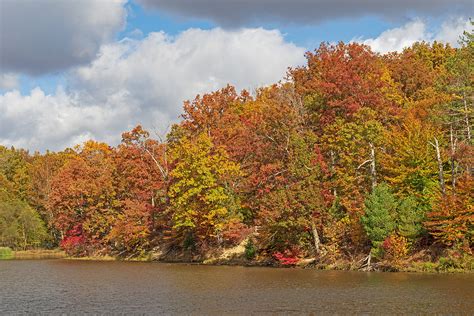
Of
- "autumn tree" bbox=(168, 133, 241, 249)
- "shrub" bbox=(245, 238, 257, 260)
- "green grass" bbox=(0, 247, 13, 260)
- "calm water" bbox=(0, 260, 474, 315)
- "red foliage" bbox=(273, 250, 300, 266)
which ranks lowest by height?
"calm water" bbox=(0, 260, 474, 315)

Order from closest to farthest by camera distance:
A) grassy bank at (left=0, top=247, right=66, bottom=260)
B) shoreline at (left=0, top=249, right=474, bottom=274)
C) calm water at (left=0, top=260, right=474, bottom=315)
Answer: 1. calm water at (left=0, top=260, right=474, bottom=315)
2. shoreline at (left=0, top=249, right=474, bottom=274)
3. grassy bank at (left=0, top=247, right=66, bottom=260)

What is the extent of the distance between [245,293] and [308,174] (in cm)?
2168

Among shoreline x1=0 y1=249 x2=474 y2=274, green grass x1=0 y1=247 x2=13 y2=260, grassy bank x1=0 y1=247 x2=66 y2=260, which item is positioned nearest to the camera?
shoreline x1=0 y1=249 x2=474 y2=274

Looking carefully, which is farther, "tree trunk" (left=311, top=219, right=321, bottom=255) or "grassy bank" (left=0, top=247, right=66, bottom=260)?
"grassy bank" (left=0, top=247, right=66, bottom=260)

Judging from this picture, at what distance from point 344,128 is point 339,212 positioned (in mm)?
8463

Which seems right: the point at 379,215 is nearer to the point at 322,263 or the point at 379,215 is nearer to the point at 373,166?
the point at 373,166

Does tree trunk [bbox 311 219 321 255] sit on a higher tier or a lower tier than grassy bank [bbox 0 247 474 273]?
higher

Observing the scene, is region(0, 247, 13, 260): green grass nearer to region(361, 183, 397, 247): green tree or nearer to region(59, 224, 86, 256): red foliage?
region(59, 224, 86, 256): red foliage

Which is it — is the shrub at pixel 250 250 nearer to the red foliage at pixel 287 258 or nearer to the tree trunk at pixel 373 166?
the red foliage at pixel 287 258

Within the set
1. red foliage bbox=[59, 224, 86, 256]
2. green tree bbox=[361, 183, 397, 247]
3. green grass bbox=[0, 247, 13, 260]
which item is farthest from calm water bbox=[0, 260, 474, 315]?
green grass bbox=[0, 247, 13, 260]

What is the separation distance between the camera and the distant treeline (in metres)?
49.6

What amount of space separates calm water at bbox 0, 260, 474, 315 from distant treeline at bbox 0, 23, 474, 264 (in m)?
5.63

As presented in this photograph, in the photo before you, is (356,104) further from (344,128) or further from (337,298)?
(337,298)

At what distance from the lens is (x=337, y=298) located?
111 feet
